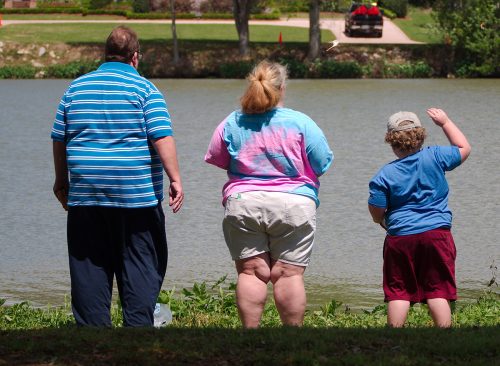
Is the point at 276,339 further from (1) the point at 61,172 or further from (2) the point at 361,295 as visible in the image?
(2) the point at 361,295

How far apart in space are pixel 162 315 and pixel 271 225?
3.52 ft

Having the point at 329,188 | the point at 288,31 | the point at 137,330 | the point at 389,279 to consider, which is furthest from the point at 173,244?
the point at 288,31

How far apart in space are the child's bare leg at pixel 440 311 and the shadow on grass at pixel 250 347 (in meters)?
0.75

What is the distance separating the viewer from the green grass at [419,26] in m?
45.7

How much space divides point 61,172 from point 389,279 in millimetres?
1991

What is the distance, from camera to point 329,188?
47.6ft

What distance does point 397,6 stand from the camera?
6191cm

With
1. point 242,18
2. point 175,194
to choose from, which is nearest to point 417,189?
point 175,194

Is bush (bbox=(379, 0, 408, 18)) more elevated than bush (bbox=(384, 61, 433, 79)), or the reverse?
bush (bbox=(384, 61, 433, 79))

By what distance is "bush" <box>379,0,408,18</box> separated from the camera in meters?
61.9

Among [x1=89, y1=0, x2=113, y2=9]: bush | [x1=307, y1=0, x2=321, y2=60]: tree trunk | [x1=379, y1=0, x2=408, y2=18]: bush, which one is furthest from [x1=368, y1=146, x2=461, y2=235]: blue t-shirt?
[x1=379, y1=0, x2=408, y2=18]: bush

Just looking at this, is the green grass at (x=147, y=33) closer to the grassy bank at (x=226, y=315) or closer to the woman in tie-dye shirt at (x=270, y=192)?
the grassy bank at (x=226, y=315)

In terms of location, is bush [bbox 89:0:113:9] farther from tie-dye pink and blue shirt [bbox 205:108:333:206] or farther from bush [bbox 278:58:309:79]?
tie-dye pink and blue shirt [bbox 205:108:333:206]

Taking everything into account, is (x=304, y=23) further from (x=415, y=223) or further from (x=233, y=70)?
(x=415, y=223)
